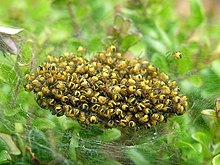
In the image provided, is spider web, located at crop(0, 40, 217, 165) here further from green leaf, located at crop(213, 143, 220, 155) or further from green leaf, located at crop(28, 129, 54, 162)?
green leaf, located at crop(213, 143, 220, 155)

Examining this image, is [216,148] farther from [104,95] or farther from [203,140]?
[104,95]

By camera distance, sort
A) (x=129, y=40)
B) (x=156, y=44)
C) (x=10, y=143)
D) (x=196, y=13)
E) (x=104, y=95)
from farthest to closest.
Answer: (x=196, y=13), (x=156, y=44), (x=129, y=40), (x=10, y=143), (x=104, y=95)

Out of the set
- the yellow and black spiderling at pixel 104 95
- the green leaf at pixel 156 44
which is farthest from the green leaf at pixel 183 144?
the green leaf at pixel 156 44

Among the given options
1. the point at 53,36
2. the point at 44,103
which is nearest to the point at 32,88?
the point at 44,103

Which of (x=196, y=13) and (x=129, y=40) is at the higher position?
(x=196, y=13)

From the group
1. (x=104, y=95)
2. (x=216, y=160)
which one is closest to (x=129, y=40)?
(x=104, y=95)

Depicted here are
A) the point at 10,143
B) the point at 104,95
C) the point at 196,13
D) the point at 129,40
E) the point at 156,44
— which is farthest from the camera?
the point at 196,13
